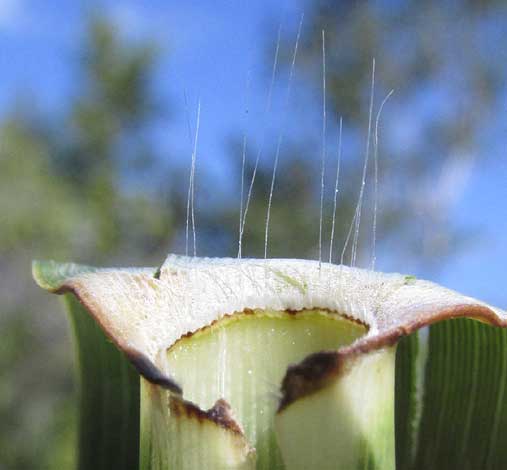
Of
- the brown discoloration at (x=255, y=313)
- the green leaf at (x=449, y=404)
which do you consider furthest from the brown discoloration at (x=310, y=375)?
the green leaf at (x=449, y=404)

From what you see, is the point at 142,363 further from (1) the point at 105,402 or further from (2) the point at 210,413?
(1) the point at 105,402

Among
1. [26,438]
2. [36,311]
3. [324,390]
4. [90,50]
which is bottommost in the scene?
[26,438]

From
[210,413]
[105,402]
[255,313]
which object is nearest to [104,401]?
[105,402]

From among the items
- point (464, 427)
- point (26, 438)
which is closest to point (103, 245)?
point (26, 438)

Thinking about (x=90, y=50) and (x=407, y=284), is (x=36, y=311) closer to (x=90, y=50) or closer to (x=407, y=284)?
(x=90, y=50)

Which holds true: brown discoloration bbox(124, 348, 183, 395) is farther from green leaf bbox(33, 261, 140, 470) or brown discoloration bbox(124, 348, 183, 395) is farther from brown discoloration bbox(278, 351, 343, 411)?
green leaf bbox(33, 261, 140, 470)

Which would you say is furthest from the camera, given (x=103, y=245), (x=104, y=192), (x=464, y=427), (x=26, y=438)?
(x=104, y=192)

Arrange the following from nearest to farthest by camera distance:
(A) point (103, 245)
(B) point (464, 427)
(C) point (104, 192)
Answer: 1. (B) point (464, 427)
2. (A) point (103, 245)
3. (C) point (104, 192)

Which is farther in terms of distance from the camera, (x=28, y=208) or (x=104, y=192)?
(x=104, y=192)
